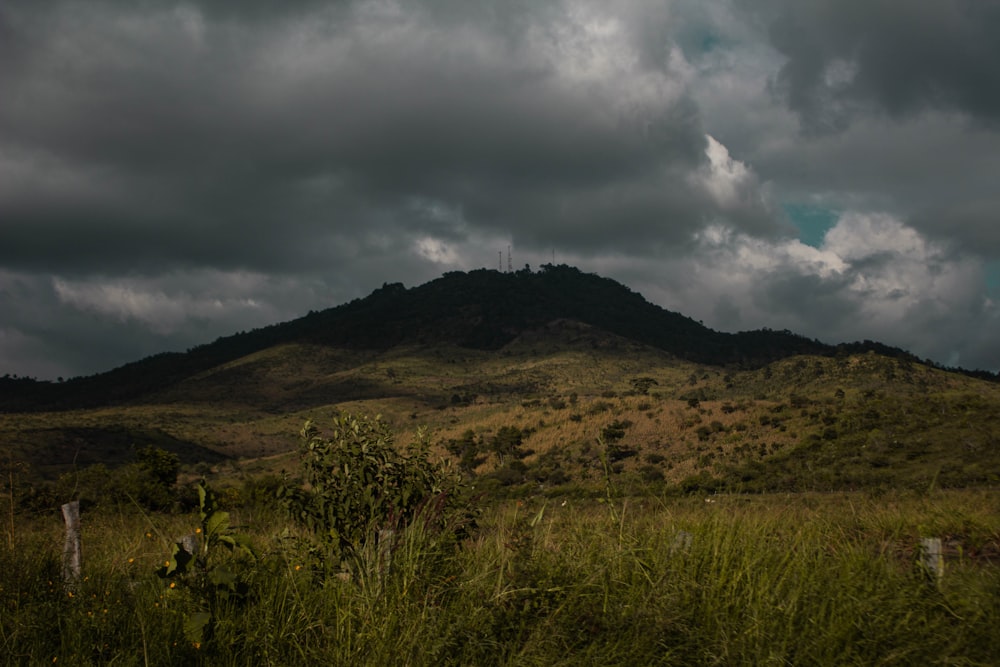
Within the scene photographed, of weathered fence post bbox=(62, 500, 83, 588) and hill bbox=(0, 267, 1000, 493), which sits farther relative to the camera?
hill bbox=(0, 267, 1000, 493)

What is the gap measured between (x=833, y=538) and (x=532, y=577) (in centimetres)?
358

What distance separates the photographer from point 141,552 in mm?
7879

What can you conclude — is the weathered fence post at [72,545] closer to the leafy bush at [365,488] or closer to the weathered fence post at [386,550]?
the leafy bush at [365,488]

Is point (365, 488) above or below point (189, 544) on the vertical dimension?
above

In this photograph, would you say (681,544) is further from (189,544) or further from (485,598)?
(189,544)

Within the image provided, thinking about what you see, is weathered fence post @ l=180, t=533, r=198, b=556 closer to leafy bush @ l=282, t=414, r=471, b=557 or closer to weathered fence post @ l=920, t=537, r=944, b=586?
leafy bush @ l=282, t=414, r=471, b=557

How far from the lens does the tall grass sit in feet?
15.8

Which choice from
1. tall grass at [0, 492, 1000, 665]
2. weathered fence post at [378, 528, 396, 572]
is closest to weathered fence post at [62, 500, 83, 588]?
tall grass at [0, 492, 1000, 665]

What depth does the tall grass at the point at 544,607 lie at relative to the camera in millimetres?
4820

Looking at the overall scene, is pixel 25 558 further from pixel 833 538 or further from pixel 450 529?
pixel 833 538

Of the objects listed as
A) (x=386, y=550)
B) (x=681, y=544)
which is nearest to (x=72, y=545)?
(x=386, y=550)

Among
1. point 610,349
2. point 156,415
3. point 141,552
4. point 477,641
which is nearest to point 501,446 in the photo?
point 141,552

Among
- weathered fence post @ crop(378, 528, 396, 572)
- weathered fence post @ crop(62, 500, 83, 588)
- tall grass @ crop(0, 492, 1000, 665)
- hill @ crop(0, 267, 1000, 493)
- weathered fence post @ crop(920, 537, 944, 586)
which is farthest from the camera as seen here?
hill @ crop(0, 267, 1000, 493)

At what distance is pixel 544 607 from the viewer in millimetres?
5246
